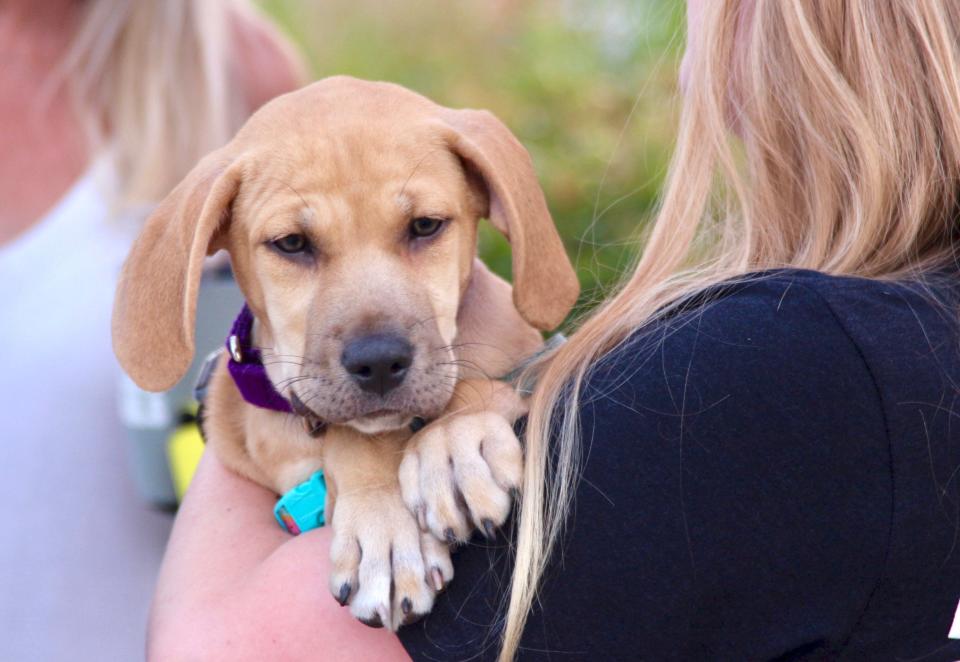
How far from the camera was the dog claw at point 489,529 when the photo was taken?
172cm

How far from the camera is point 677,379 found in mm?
1682

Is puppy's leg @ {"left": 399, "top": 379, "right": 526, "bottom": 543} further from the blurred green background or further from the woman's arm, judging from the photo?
the blurred green background

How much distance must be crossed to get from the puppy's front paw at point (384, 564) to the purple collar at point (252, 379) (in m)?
0.52

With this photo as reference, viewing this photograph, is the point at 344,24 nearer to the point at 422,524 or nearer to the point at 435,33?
the point at 435,33

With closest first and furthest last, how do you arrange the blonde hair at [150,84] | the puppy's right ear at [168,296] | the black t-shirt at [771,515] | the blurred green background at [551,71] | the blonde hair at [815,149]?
the black t-shirt at [771,515] → the blonde hair at [815,149] → the puppy's right ear at [168,296] → the blonde hair at [150,84] → the blurred green background at [551,71]

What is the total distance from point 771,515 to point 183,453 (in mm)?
2036

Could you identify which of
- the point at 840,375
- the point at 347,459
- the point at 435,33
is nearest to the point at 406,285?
the point at 347,459

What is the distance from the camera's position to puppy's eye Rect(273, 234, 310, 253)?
2269 millimetres

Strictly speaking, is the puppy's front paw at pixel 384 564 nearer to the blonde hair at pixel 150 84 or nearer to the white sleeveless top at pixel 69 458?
the white sleeveless top at pixel 69 458

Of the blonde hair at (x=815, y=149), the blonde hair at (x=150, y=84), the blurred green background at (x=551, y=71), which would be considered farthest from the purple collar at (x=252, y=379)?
the blurred green background at (x=551, y=71)

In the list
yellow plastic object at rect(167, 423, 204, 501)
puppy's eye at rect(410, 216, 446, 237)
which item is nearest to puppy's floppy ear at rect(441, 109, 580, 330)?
puppy's eye at rect(410, 216, 446, 237)

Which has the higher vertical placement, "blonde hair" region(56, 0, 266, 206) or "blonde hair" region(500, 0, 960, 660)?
"blonde hair" region(500, 0, 960, 660)

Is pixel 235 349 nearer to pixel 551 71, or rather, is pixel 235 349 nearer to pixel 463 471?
pixel 463 471

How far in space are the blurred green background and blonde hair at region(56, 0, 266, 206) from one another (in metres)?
1.66
